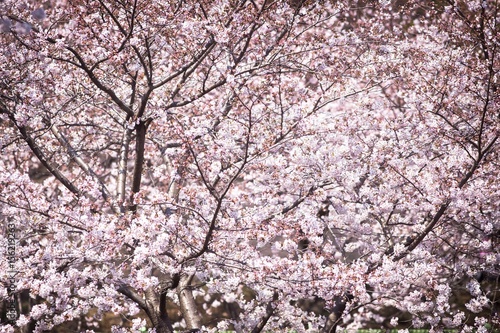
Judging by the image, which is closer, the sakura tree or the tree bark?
the sakura tree

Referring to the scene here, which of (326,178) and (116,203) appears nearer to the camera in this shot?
(116,203)

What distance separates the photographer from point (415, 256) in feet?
24.4

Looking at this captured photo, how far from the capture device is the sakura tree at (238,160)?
6098 mm

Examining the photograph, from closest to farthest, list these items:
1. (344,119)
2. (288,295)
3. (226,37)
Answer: (226,37) → (288,295) → (344,119)

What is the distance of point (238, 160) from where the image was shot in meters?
7.17

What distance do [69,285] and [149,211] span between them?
4.59ft

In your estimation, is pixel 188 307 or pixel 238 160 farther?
pixel 188 307

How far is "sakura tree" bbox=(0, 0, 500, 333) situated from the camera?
6.10 m

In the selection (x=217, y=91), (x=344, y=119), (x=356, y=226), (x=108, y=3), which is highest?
(x=217, y=91)

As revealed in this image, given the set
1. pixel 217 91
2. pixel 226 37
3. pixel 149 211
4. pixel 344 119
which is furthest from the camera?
pixel 217 91

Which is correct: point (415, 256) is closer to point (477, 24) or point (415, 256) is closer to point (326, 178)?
point (326, 178)

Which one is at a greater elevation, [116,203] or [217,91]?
[217,91]

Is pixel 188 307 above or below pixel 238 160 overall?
below

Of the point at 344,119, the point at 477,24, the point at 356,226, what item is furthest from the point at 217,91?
the point at 477,24
